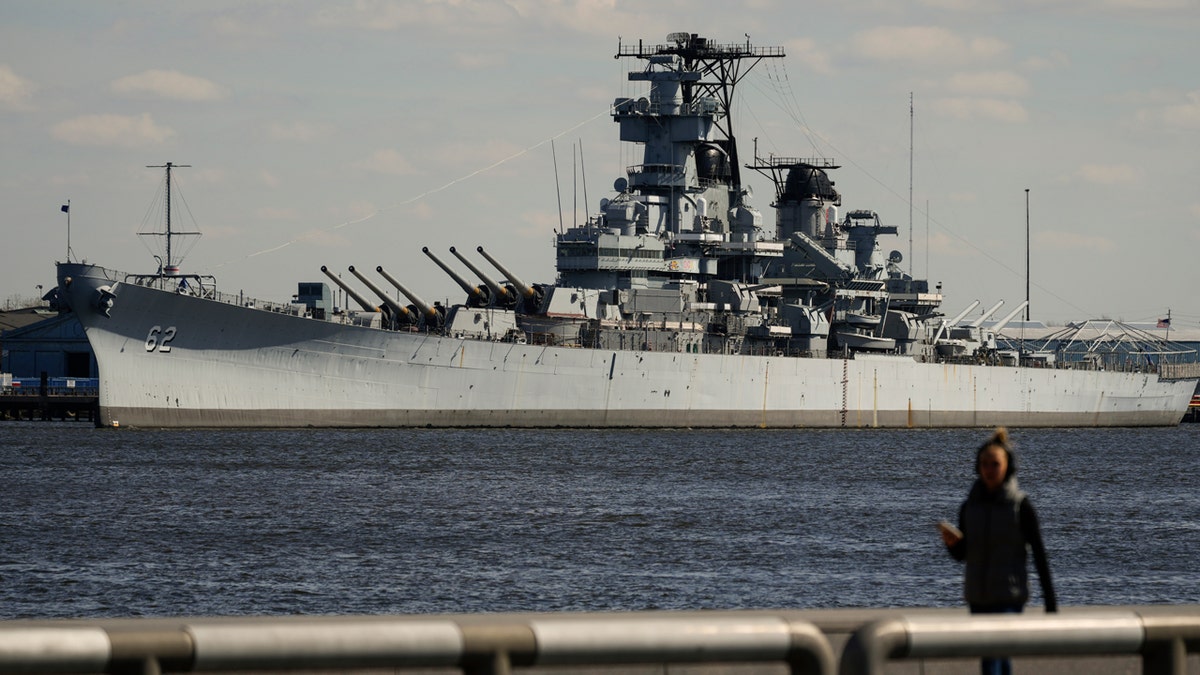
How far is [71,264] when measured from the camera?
51.2 m

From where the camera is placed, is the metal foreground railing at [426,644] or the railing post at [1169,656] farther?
the railing post at [1169,656]

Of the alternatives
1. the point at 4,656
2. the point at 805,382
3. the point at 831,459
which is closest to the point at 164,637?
the point at 4,656

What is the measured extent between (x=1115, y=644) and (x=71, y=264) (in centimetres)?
4867

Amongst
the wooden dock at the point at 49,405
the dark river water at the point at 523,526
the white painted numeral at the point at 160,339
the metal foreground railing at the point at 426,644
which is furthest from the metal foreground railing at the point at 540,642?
the wooden dock at the point at 49,405

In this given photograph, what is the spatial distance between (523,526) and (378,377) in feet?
86.4

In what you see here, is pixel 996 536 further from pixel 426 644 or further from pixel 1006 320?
pixel 1006 320

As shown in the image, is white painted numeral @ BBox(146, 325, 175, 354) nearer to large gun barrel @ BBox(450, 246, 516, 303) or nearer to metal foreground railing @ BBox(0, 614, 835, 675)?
large gun barrel @ BBox(450, 246, 516, 303)

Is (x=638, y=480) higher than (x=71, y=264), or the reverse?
(x=71, y=264)

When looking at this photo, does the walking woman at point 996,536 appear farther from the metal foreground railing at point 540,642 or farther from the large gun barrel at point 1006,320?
the large gun barrel at point 1006,320

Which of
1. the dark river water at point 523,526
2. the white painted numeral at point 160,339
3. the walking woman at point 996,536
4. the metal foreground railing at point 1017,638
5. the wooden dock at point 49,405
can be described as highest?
the white painted numeral at point 160,339

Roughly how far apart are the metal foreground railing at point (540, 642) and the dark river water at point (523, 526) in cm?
1169

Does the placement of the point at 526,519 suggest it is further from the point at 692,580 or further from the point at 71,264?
the point at 71,264

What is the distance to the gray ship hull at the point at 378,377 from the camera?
166 ft

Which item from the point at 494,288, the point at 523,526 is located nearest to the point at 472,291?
the point at 494,288
